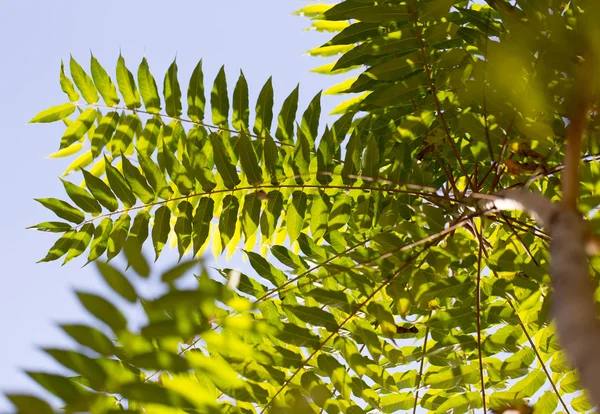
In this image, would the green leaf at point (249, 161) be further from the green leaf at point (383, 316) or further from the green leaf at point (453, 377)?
the green leaf at point (453, 377)

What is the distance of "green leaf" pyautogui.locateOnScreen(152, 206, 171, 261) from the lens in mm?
2496

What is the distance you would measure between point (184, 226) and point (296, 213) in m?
0.46

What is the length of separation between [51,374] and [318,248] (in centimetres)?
148

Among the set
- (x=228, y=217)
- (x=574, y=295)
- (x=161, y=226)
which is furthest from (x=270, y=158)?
(x=574, y=295)

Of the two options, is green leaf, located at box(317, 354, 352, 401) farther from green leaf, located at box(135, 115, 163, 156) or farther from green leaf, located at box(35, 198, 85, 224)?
green leaf, located at box(135, 115, 163, 156)

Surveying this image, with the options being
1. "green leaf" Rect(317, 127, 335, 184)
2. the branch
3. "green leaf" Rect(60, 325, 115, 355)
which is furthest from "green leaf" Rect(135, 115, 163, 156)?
the branch

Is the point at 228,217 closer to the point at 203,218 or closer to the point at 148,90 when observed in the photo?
the point at 203,218

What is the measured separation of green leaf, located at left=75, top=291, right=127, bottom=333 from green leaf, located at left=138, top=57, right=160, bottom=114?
72.6 inches

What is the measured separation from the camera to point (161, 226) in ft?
8.19

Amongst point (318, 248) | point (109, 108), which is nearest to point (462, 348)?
point (318, 248)

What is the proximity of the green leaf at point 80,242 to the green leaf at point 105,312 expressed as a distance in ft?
5.01

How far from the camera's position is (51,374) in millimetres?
1165

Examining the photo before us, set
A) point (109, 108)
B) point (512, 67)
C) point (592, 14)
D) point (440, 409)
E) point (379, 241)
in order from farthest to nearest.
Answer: point (109, 108)
point (440, 409)
point (379, 241)
point (512, 67)
point (592, 14)

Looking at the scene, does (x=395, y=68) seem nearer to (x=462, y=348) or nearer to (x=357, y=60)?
(x=357, y=60)
